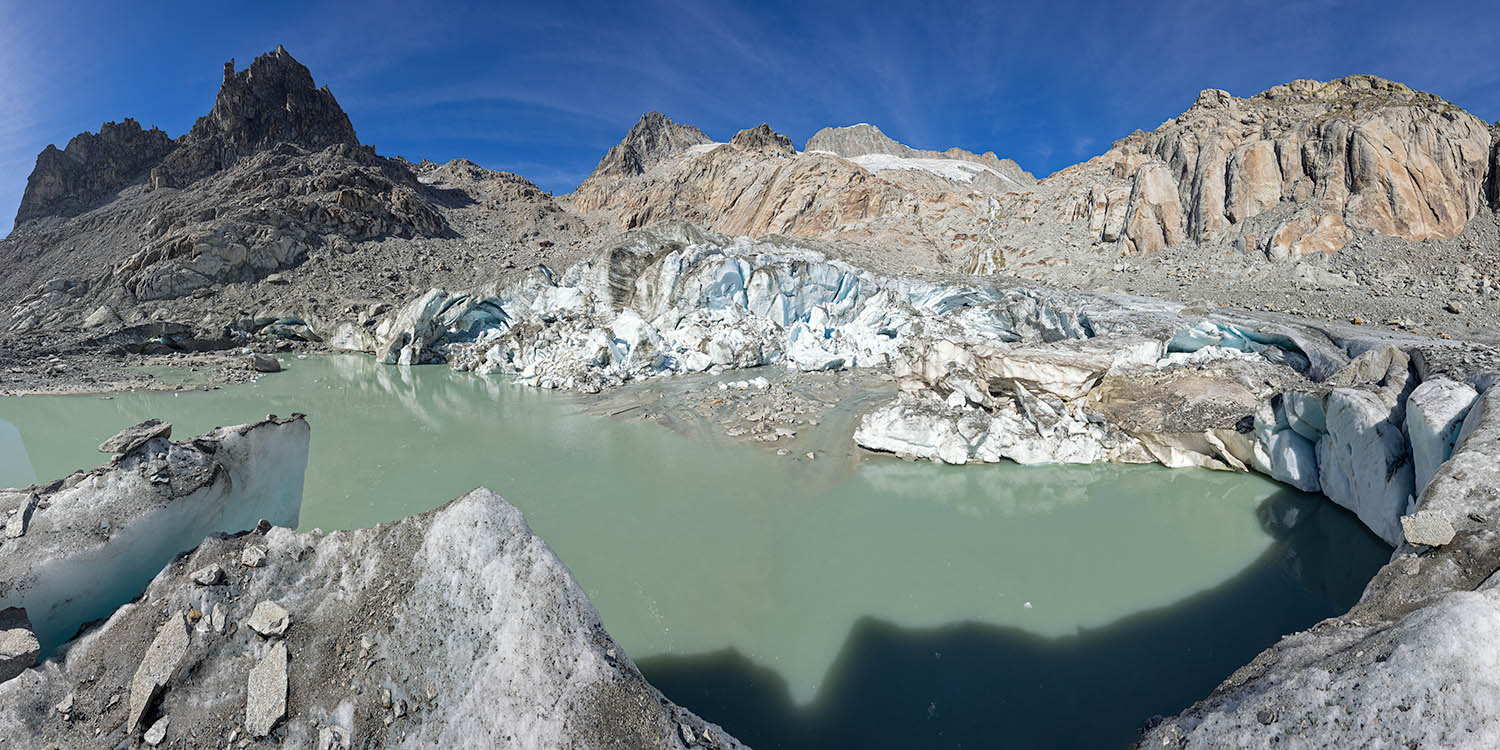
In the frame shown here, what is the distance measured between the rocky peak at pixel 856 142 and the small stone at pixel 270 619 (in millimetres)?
65100

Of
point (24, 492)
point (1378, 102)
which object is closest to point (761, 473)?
point (24, 492)

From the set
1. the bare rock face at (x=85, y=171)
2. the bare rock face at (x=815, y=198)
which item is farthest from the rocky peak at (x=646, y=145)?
the bare rock face at (x=85, y=171)

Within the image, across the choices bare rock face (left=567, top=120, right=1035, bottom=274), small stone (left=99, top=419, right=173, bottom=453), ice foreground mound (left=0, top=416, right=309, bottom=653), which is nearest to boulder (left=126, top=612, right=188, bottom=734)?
ice foreground mound (left=0, top=416, right=309, bottom=653)

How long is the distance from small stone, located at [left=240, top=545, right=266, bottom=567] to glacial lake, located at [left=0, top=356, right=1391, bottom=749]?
2.61 m

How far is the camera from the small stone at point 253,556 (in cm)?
230

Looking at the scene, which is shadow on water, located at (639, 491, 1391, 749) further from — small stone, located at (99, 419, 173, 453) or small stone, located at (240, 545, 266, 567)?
small stone, located at (99, 419, 173, 453)

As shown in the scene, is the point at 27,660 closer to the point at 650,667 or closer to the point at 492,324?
the point at 650,667

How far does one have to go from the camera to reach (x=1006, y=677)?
4.04 meters

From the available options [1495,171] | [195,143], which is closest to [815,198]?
[1495,171]

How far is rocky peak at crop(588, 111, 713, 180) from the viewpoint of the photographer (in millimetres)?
54031

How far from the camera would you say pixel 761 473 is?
8.02 meters

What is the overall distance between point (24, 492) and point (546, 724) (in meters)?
2.49

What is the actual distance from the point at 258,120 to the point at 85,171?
11.8 meters

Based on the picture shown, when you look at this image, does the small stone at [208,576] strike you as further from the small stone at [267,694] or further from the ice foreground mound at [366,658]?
the small stone at [267,694]
